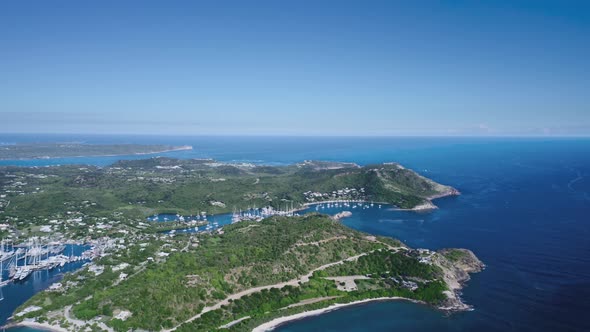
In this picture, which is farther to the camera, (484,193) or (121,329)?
(484,193)

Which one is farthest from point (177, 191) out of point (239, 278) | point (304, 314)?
point (304, 314)

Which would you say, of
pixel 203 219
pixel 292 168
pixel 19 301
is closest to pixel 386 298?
pixel 19 301

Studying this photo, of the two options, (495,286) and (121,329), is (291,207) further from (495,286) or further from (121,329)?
(121,329)

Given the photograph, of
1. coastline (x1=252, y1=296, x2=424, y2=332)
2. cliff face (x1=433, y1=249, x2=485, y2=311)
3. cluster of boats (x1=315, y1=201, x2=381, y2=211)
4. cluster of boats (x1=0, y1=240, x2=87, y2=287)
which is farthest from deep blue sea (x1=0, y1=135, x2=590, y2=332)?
cluster of boats (x1=0, y1=240, x2=87, y2=287)

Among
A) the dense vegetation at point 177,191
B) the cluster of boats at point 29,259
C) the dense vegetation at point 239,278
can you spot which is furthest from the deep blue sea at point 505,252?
the cluster of boats at point 29,259

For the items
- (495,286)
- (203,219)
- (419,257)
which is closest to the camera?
(495,286)

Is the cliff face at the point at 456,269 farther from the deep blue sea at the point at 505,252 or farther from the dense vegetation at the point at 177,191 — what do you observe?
the dense vegetation at the point at 177,191

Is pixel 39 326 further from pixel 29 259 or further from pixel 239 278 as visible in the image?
pixel 29 259

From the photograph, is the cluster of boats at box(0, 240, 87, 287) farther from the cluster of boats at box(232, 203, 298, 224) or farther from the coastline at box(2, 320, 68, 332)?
the cluster of boats at box(232, 203, 298, 224)

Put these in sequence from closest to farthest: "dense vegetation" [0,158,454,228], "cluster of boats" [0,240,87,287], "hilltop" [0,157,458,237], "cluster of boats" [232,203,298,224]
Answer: "cluster of boats" [0,240,87,287]
"hilltop" [0,157,458,237]
"dense vegetation" [0,158,454,228]
"cluster of boats" [232,203,298,224]
